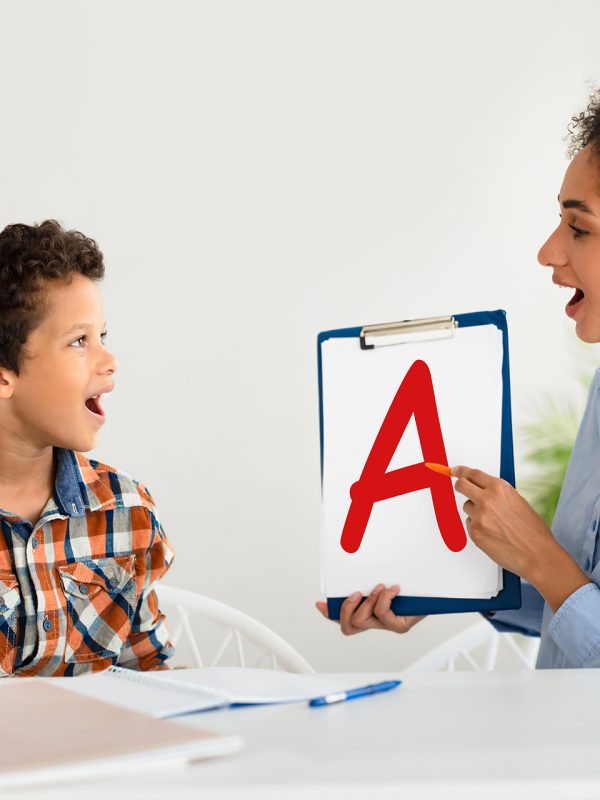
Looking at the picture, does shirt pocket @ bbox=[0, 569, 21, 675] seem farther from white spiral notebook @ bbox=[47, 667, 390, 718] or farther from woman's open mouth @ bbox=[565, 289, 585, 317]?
woman's open mouth @ bbox=[565, 289, 585, 317]

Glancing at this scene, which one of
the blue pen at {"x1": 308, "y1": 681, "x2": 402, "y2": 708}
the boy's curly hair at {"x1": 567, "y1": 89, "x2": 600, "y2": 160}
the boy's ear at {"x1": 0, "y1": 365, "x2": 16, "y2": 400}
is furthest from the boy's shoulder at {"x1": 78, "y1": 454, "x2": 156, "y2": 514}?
the boy's curly hair at {"x1": 567, "y1": 89, "x2": 600, "y2": 160}

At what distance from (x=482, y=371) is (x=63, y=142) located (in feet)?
4.37

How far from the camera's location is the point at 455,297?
2197 mm

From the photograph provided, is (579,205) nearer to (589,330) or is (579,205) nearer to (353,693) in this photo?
(589,330)

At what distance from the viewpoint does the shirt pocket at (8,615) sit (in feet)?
3.52

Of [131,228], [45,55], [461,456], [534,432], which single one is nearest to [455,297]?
[534,432]

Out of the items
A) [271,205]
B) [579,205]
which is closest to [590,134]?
[579,205]

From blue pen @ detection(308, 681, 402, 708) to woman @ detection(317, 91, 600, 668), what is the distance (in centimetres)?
30

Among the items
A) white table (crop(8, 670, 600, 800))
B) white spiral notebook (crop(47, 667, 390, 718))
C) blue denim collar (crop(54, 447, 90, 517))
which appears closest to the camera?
white table (crop(8, 670, 600, 800))

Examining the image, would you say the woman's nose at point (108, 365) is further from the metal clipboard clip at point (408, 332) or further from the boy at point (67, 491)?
the metal clipboard clip at point (408, 332)

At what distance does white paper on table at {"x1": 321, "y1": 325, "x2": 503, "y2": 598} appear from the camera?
3.45ft

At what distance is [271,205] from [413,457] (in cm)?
119

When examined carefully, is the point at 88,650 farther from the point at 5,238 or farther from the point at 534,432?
the point at 534,432

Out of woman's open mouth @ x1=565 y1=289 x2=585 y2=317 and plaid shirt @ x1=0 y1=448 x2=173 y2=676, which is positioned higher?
woman's open mouth @ x1=565 y1=289 x2=585 y2=317
